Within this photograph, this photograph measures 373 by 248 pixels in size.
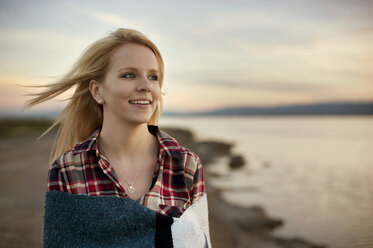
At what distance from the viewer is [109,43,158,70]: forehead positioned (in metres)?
1.95

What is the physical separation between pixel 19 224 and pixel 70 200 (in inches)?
229

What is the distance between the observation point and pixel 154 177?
2000 millimetres

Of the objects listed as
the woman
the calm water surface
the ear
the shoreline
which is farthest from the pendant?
the calm water surface

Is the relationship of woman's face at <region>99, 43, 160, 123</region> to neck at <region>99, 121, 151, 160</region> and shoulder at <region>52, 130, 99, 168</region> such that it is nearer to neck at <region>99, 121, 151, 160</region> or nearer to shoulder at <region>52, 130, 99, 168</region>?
neck at <region>99, 121, 151, 160</region>

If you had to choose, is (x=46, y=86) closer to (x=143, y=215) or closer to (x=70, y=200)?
(x=70, y=200)

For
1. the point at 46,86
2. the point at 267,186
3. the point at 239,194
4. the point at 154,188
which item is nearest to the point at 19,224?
the point at 46,86

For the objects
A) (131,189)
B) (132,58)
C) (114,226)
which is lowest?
(114,226)

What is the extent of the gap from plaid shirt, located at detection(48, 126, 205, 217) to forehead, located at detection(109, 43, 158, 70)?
1.49ft

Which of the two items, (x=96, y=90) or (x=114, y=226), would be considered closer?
(x=114, y=226)

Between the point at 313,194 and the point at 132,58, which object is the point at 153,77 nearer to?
the point at 132,58

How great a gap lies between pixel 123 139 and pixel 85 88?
446 mm

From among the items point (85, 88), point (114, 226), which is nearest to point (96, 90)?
point (85, 88)

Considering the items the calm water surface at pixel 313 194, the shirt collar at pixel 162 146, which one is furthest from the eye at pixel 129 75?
the calm water surface at pixel 313 194

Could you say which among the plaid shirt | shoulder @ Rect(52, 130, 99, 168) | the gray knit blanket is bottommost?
the gray knit blanket
